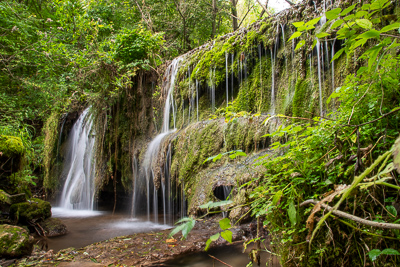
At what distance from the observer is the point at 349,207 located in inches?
54.1

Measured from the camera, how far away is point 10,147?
5.13 meters

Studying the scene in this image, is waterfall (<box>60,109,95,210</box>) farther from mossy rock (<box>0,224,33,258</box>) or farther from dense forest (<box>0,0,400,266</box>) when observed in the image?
mossy rock (<box>0,224,33,258</box>)

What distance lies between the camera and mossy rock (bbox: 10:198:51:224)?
4902 millimetres

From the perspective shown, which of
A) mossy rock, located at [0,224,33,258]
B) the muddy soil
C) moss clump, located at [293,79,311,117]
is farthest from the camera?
moss clump, located at [293,79,311,117]

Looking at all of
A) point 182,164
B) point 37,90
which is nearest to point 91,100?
point 37,90

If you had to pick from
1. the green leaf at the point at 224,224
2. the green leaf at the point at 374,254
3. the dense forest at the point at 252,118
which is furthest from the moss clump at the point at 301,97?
the green leaf at the point at 224,224

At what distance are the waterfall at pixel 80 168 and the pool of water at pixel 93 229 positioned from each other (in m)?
1.30

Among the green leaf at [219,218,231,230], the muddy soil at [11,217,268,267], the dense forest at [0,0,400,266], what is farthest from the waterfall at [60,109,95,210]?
the green leaf at [219,218,231,230]

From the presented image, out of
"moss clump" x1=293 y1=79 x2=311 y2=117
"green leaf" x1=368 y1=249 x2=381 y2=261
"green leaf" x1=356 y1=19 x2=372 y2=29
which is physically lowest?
"green leaf" x1=368 y1=249 x2=381 y2=261

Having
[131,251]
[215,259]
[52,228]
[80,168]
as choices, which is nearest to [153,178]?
[52,228]

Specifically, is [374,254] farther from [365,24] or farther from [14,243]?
[14,243]

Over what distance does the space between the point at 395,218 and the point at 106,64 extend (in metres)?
8.18

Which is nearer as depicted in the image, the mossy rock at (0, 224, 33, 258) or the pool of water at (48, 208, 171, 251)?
the mossy rock at (0, 224, 33, 258)

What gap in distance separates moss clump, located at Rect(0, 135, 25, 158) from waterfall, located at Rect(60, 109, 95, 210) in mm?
3257
